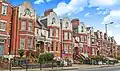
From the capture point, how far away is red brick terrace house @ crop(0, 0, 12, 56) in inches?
1555

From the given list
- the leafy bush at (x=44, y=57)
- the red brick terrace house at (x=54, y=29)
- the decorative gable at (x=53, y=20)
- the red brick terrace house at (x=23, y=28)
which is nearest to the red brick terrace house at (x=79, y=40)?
the red brick terrace house at (x=54, y=29)

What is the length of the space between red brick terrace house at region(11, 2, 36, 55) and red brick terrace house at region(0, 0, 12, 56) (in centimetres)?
121

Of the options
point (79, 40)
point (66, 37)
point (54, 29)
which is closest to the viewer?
point (54, 29)

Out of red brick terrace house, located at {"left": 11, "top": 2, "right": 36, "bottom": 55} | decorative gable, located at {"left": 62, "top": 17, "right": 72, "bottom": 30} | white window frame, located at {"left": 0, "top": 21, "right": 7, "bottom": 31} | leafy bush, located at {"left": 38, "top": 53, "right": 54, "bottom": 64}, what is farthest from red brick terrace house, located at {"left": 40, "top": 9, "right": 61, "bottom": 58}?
white window frame, located at {"left": 0, "top": 21, "right": 7, "bottom": 31}

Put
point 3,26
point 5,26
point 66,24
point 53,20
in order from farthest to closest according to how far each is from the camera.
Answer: point 66,24, point 53,20, point 5,26, point 3,26

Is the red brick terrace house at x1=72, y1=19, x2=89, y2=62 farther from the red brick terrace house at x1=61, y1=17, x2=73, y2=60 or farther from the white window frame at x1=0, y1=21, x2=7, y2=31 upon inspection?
the white window frame at x1=0, y1=21, x2=7, y2=31

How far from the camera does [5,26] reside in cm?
4003

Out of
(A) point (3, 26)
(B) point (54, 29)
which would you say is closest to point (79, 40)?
(B) point (54, 29)

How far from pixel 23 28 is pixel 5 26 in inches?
168

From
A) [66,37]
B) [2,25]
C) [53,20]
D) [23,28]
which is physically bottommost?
[66,37]

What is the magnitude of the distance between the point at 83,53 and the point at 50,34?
578 inches

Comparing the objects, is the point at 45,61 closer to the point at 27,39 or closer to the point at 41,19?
the point at 27,39

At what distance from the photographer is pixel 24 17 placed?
143 feet

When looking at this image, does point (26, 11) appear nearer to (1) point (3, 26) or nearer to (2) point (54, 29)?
(1) point (3, 26)
